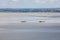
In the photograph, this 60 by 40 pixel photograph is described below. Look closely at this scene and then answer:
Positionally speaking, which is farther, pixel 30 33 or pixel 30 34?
pixel 30 33

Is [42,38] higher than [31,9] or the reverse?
higher

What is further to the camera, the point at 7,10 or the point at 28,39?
the point at 7,10

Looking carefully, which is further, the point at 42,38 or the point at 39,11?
the point at 39,11

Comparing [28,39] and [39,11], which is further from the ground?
[28,39]

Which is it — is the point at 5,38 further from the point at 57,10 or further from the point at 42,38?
the point at 57,10

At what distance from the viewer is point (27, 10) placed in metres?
20.7

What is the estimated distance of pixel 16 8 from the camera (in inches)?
822

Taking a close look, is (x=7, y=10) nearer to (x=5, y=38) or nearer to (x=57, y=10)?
(x=57, y=10)
